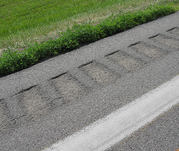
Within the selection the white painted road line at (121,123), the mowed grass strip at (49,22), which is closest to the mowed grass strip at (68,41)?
the mowed grass strip at (49,22)

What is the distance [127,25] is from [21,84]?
4450 mm

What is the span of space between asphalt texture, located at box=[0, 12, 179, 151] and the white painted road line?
0.41 ft

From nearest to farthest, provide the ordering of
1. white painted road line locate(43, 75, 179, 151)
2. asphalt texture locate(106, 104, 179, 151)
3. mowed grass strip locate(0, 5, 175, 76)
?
1. asphalt texture locate(106, 104, 179, 151)
2. white painted road line locate(43, 75, 179, 151)
3. mowed grass strip locate(0, 5, 175, 76)

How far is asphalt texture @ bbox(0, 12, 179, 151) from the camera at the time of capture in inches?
120

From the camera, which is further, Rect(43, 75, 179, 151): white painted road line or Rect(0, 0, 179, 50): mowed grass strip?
Rect(0, 0, 179, 50): mowed grass strip

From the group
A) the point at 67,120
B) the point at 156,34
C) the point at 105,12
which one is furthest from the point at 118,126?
the point at 105,12

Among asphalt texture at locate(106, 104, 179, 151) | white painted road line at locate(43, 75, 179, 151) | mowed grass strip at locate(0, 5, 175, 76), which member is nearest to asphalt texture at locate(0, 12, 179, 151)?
white painted road line at locate(43, 75, 179, 151)

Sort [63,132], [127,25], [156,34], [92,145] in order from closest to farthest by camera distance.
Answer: [92,145]
[63,132]
[156,34]
[127,25]

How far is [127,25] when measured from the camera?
6535 mm

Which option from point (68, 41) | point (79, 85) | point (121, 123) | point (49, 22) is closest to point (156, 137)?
point (121, 123)

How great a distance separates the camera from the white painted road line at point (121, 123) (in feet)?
8.97

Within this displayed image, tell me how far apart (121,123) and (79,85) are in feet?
4.57

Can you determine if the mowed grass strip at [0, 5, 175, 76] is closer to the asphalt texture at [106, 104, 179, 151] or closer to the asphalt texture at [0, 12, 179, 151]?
the asphalt texture at [0, 12, 179, 151]

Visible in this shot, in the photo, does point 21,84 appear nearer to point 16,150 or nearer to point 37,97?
point 37,97
